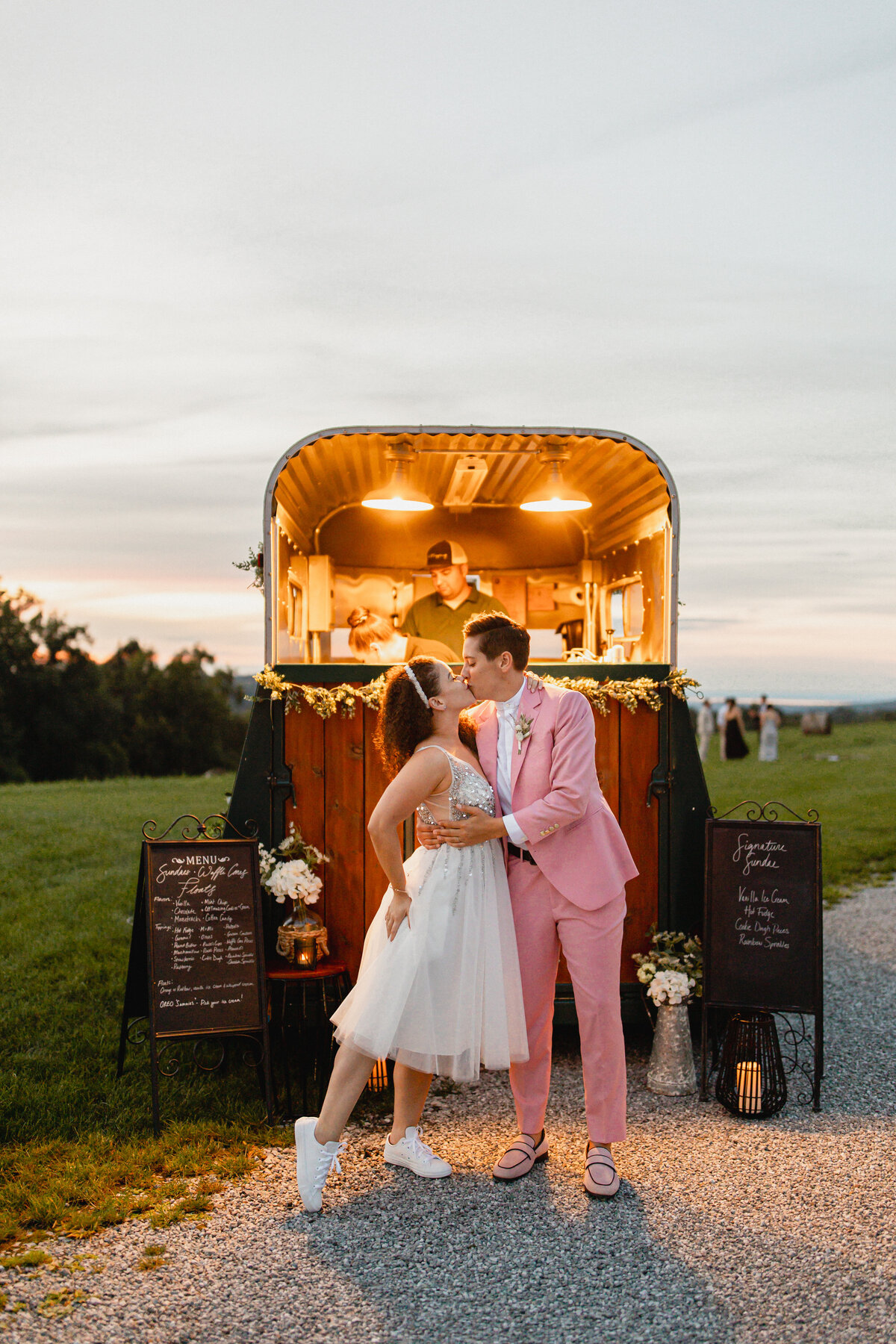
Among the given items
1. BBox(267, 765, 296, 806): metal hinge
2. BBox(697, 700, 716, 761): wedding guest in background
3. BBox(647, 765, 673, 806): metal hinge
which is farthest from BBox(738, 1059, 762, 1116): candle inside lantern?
BBox(697, 700, 716, 761): wedding guest in background

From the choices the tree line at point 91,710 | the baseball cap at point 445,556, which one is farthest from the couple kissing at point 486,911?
the tree line at point 91,710

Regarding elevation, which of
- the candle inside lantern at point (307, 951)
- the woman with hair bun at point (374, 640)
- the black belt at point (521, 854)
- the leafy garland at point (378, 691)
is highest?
the woman with hair bun at point (374, 640)

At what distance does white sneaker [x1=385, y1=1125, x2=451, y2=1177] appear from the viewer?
4.01 meters

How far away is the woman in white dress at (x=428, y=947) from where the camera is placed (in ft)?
12.3

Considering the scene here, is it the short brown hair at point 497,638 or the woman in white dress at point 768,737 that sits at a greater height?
the short brown hair at point 497,638

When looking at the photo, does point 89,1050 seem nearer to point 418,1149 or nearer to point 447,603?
point 418,1149

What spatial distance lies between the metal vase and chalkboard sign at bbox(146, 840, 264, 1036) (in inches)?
73.5

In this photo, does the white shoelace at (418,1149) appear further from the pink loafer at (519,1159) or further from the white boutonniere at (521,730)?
the white boutonniere at (521,730)

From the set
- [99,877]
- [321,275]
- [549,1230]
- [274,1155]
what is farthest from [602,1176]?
[99,877]

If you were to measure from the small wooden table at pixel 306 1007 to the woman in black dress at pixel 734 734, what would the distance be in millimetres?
19242

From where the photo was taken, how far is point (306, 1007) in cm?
513

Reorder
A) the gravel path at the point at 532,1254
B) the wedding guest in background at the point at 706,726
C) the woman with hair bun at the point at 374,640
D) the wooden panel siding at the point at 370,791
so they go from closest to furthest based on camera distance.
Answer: the gravel path at the point at 532,1254
the wooden panel siding at the point at 370,791
the woman with hair bun at the point at 374,640
the wedding guest in background at the point at 706,726

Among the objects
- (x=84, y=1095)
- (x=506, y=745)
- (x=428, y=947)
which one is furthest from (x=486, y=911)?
(x=84, y=1095)

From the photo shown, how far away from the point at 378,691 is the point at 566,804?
1468 mm
